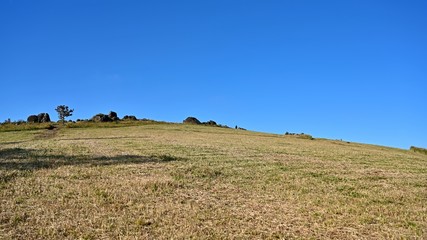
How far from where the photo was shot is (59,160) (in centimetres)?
2580

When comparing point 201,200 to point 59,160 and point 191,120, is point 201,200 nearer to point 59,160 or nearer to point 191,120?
→ point 59,160

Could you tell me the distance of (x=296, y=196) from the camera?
17125mm

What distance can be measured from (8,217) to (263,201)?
361 inches

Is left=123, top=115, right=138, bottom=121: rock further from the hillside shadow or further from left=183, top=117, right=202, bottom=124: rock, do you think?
the hillside shadow

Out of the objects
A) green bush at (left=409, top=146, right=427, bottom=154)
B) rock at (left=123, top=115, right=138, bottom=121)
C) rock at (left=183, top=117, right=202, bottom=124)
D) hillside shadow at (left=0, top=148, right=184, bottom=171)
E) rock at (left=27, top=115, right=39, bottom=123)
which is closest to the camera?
hillside shadow at (left=0, top=148, right=184, bottom=171)

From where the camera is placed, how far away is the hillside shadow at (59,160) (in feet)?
76.7

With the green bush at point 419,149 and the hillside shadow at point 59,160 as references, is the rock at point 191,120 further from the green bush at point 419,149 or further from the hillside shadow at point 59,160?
the hillside shadow at point 59,160

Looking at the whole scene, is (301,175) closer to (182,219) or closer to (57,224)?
(182,219)

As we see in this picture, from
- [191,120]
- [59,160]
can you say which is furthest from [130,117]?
[59,160]

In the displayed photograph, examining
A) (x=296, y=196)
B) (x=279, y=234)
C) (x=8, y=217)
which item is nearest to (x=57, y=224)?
(x=8, y=217)

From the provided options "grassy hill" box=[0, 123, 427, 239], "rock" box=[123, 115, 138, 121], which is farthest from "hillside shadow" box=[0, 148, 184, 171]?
"rock" box=[123, 115, 138, 121]

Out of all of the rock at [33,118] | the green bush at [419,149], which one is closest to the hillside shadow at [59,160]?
the green bush at [419,149]

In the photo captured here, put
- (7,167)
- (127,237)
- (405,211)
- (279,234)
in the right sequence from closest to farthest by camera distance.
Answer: (127,237)
(279,234)
(405,211)
(7,167)

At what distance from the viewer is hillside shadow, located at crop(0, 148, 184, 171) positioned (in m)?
23.4
